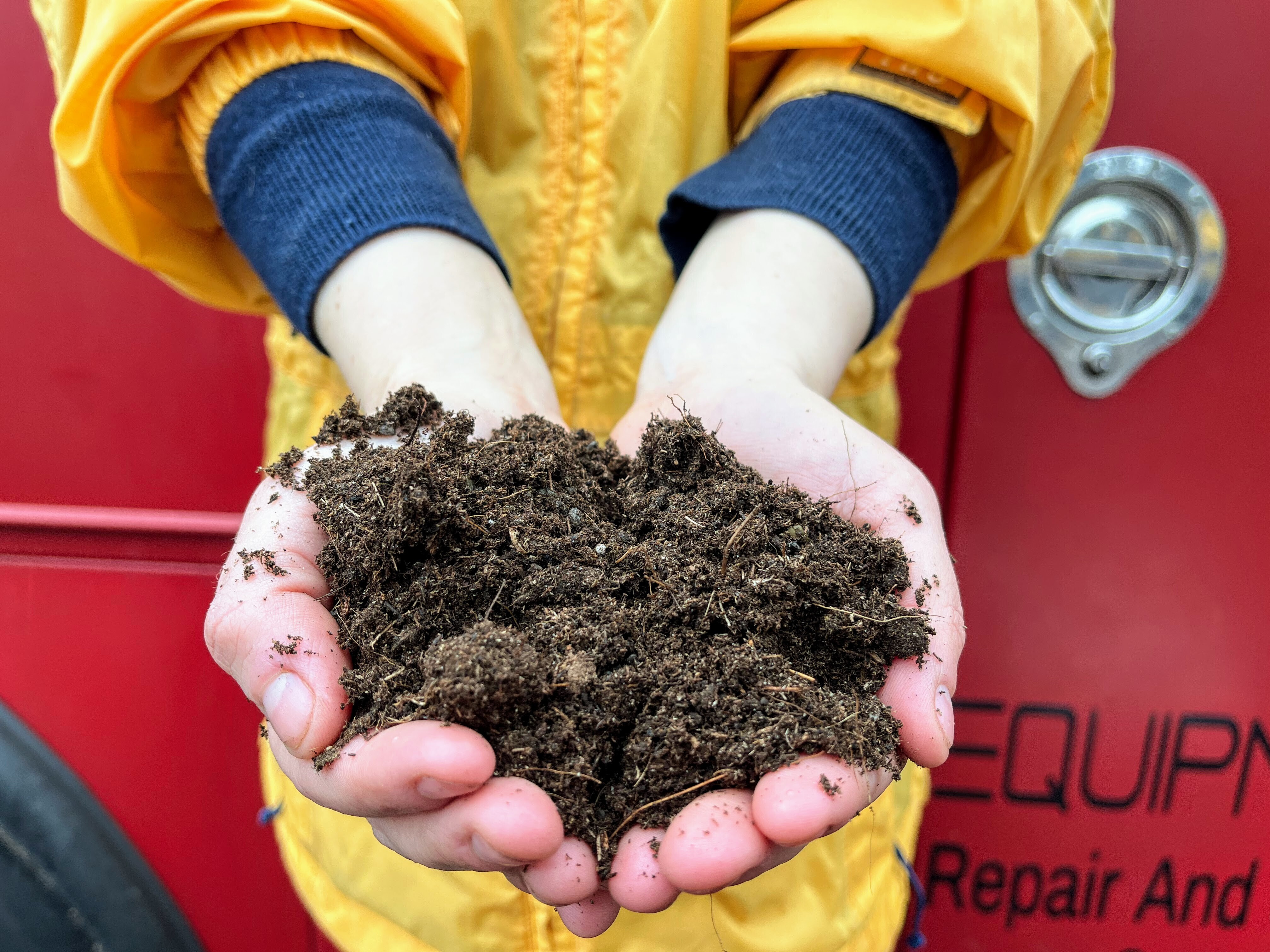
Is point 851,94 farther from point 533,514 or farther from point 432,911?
point 432,911

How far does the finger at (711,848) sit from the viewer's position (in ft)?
2.29

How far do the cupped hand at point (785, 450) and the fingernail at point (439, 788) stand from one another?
165mm

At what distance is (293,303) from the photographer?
106cm

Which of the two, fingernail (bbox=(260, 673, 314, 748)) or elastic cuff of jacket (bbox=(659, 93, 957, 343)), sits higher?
elastic cuff of jacket (bbox=(659, 93, 957, 343))

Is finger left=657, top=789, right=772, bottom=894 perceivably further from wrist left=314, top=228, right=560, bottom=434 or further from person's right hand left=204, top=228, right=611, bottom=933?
wrist left=314, top=228, right=560, bottom=434

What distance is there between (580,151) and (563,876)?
90 cm

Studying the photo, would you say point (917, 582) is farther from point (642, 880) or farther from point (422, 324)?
point (422, 324)

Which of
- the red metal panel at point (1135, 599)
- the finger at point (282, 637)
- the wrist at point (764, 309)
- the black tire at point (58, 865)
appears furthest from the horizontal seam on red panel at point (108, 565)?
the red metal panel at point (1135, 599)

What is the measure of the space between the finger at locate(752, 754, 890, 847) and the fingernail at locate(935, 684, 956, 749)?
0.32 ft

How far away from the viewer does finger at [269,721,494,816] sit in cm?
69

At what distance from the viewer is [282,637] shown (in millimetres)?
796

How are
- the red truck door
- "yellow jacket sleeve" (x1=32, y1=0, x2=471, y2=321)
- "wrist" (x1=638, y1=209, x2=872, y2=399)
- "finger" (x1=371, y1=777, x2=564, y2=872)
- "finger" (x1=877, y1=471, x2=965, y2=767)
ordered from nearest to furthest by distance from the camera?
"finger" (x1=371, y1=777, x2=564, y2=872)
"finger" (x1=877, y1=471, x2=965, y2=767)
"yellow jacket sleeve" (x1=32, y1=0, x2=471, y2=321)
"wrist" (x1=638, y1=209, x2=872, y2=399)
the red truck door

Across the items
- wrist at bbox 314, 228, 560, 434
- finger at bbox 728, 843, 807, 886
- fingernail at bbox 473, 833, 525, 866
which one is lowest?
finger at bbox 728, 843, 807, 886

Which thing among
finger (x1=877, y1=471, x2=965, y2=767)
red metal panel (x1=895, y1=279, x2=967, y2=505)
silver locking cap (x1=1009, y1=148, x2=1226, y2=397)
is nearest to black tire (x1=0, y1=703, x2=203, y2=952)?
finger (x1=877, y1=471, x2=965, y2=767)
